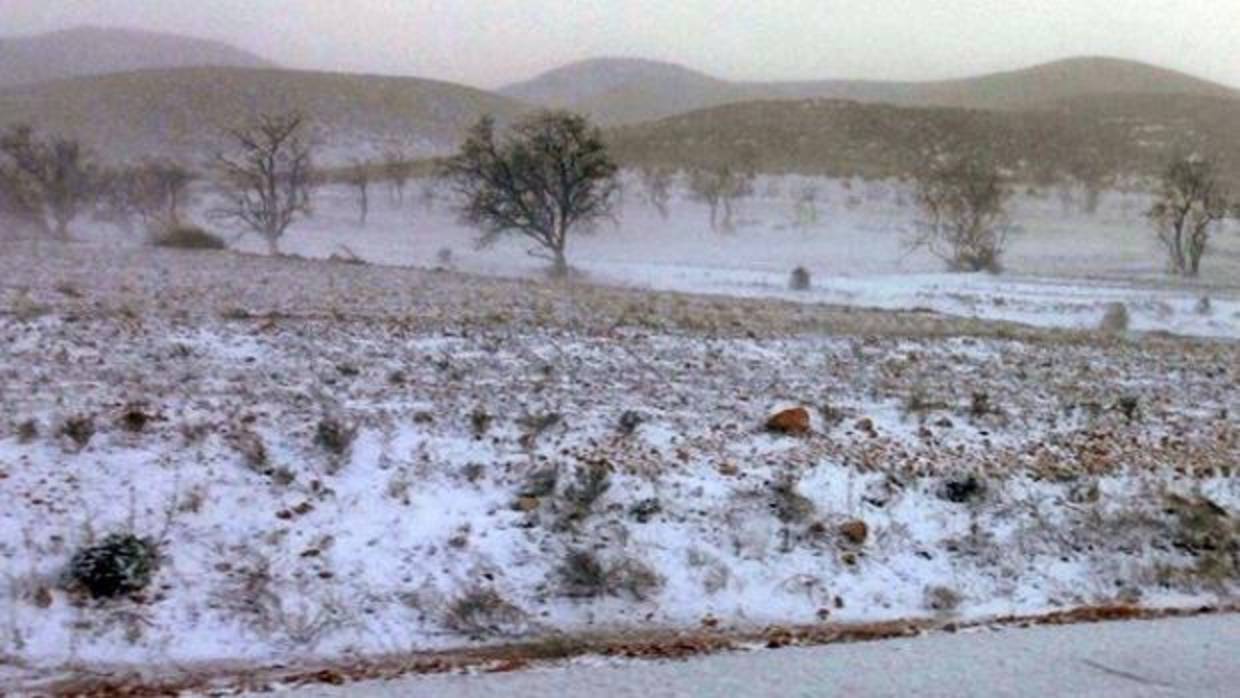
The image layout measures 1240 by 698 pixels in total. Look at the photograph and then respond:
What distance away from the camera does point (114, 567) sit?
22.8ft

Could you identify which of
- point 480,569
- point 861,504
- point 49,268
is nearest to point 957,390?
point 861,504

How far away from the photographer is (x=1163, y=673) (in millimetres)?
6035

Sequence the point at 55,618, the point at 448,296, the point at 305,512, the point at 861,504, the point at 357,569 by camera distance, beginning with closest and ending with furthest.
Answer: the point at 55,618 < the point at 357,569 < the point at 305,512 < the point at 861,504 < the point at 448,296

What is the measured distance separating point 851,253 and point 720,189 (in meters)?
13.5

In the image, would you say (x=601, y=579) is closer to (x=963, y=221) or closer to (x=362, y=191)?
(x=963, y=221)

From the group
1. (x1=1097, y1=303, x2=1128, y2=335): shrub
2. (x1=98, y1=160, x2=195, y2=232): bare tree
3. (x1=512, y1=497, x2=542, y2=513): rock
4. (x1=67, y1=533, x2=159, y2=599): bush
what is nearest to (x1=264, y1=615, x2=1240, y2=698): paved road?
(x1=67, y1=533, x2=159, y2=599): bush

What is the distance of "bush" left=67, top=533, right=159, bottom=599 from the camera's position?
6836 millimetres

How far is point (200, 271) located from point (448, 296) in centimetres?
794

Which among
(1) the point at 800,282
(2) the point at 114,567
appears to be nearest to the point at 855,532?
(2) the point at 114,567

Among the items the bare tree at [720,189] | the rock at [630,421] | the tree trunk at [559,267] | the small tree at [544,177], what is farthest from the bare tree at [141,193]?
the rock at [630,421]

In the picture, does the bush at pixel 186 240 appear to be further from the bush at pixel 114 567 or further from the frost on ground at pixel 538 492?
the bush at pixel 114 567

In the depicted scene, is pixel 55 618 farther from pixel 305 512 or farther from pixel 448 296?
pixel 448 296

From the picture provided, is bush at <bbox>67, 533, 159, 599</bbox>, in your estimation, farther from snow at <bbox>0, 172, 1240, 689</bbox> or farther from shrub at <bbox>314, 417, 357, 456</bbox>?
shrub at <bbox>314, 417, 357, 456</bbox>

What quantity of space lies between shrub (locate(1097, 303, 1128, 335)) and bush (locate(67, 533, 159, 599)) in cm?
2599
